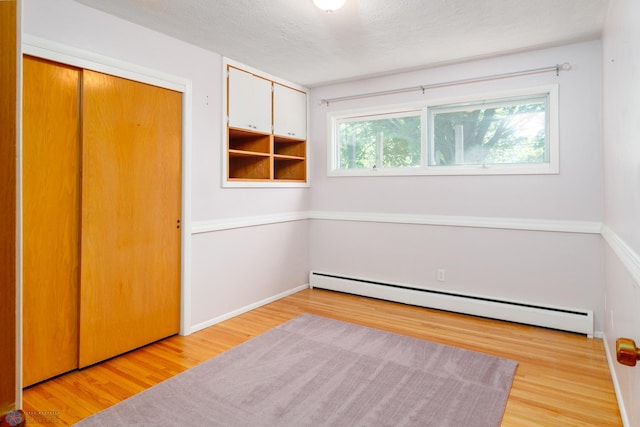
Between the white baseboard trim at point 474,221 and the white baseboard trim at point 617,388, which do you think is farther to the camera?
the white baseboard trim at point 474,221

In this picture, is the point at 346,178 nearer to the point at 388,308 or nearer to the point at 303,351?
the point at 388,308

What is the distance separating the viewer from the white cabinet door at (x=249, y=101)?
A: 350 centimetres

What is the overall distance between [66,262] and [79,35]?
1442 millimetres

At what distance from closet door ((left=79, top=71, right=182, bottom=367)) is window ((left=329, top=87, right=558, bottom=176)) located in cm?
202

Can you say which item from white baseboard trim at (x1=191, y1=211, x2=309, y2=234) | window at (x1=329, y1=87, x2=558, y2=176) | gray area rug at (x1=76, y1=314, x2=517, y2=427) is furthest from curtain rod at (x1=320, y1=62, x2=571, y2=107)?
gray area rug at (x1=76, y1=314, x2=517, y2=427)

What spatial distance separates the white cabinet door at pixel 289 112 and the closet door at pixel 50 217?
196 cm

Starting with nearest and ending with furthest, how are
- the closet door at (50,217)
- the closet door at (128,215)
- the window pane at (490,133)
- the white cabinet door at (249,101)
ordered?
the closet door at (50,217) < the closet door at (128,215) < the window pane at (490,133) < the white cabinet door at (249,101)

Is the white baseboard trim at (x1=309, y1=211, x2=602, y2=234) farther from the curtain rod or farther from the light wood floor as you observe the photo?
the curtain rod

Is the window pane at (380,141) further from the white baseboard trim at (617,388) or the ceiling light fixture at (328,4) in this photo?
the white baseboard trim at (617,388)

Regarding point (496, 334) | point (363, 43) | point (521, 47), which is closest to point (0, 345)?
point (363, 43)

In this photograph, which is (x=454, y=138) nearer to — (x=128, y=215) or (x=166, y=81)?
(x=166, y=81)

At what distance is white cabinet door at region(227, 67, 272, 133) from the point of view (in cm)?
350

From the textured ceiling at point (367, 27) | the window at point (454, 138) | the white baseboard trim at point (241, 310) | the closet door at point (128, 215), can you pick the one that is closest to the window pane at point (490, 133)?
the window at point (454, 138)

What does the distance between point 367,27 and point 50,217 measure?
8.15 feet
